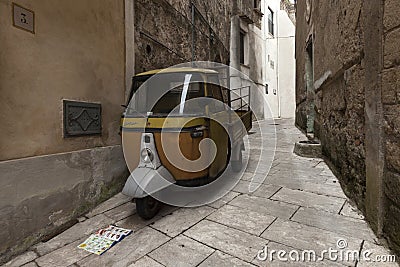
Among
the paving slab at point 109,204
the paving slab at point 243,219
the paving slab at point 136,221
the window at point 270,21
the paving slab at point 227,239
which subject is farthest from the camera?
the window at point 270,21

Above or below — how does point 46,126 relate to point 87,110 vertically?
below

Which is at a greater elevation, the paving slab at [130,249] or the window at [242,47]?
the window at [242,47]

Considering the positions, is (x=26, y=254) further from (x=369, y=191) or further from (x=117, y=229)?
(x=369, y=191)

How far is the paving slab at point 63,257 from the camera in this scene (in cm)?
210

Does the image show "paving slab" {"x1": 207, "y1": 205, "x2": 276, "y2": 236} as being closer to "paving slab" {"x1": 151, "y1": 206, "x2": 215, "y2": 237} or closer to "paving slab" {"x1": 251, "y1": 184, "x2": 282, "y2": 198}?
"paving slab" {"x1": 151, "y1": 206, "x2": 215, "y2": 237}

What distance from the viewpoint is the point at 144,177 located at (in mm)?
2723

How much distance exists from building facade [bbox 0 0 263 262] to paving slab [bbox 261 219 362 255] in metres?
2.34

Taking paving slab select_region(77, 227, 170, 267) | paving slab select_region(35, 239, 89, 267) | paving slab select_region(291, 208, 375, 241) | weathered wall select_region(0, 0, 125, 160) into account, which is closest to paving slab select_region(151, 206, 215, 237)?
paving slab select_region(77, 227, 170, 267)

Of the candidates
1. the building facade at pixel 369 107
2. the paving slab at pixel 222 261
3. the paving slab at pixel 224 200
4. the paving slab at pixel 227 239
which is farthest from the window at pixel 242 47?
the paving slab at pixel 222 261

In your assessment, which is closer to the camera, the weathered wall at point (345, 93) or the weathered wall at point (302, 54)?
the weathered wall at point (345, 93)

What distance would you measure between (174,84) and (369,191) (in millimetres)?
2594

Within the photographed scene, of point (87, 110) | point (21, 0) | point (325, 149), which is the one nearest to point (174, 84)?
point (87, 110)

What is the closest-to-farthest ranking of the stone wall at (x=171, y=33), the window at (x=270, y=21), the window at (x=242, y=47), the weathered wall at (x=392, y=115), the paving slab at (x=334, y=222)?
the weathered wall at (x=392, y=115) < the paving slab at (x=334, y=222) < the stone wall at (x=171, y=33) < the window at (x=242, y=47) < the window at (x=270, y=21)

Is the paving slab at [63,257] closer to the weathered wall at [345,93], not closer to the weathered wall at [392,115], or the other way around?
the weathered wall at [392,115]
